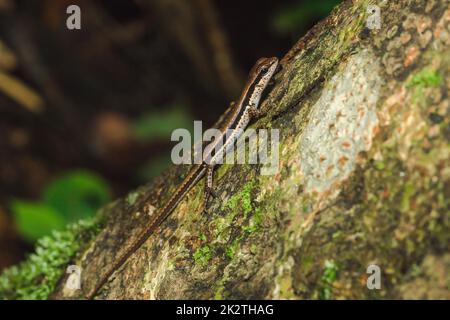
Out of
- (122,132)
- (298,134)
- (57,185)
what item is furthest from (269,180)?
(122,132)

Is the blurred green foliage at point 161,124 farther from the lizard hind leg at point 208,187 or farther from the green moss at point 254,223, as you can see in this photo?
the green moss at point 254,223

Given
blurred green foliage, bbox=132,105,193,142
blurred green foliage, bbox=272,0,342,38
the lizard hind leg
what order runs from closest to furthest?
the lizard hind leg, blurred green foliage, bbox=272,0,342,38, blurred green foliage, bbox=132,105,193,142

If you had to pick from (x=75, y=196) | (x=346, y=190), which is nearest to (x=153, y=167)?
(x=75, y=196)

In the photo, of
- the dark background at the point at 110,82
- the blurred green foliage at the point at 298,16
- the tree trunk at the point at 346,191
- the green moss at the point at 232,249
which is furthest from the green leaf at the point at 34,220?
the blurred green foliage at the point at 298,16

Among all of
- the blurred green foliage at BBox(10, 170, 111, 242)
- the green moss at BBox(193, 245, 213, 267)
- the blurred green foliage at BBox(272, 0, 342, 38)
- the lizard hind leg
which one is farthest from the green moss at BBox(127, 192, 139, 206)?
the blurred green foliage at BBox(272, 0, 342, 38)

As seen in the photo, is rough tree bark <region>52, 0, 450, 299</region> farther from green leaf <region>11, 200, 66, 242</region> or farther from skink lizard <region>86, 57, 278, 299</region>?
green leaf <region>11, 200, 66, 242</region>

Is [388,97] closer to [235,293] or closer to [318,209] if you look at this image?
[318,209]

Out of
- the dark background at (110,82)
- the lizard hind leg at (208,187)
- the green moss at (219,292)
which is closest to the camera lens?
the green moss at (219,292)
